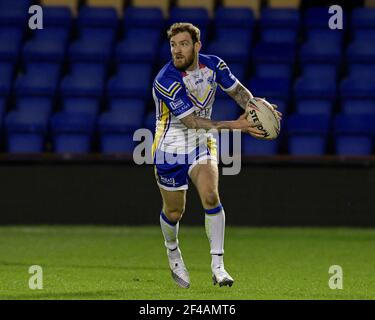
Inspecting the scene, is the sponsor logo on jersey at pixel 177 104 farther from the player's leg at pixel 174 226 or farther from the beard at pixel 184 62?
the player's leg at pixel 174 226

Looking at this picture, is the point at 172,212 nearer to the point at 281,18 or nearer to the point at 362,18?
the point at 281,18

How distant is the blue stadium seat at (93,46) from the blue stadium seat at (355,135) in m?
3.45

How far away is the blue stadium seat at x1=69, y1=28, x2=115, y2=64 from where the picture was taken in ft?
53.1

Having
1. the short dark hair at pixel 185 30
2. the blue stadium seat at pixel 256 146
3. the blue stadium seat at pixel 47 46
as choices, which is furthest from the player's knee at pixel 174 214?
the blue stadium seat at pixel 47 46

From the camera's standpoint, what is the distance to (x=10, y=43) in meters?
16.4

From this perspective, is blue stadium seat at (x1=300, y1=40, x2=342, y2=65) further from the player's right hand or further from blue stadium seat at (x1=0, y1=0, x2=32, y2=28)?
the player's right hand

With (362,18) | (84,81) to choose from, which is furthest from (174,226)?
(362,18)

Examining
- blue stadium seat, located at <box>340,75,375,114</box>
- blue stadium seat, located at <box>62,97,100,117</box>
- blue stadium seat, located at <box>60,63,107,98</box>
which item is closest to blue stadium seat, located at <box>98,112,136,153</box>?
blue stadium seat, located at <box>62,97,100,117</box>

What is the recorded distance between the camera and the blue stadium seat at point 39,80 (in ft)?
51.8

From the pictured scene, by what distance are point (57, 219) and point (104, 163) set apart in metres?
0.92

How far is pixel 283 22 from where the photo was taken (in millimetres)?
16500

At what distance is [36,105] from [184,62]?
6.89 m
